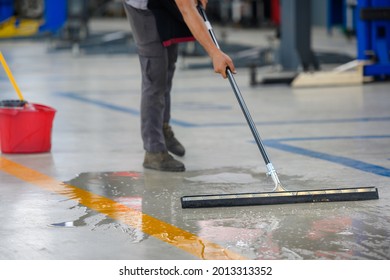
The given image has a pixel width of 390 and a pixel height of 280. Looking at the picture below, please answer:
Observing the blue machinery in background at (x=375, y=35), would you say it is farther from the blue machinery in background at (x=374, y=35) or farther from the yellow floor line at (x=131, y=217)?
the yellow floor line at (x=131, y=217)

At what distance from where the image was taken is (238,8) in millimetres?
29906

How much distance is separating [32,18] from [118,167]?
15619mm

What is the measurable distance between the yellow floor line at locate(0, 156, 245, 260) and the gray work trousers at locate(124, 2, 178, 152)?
0.66 metres

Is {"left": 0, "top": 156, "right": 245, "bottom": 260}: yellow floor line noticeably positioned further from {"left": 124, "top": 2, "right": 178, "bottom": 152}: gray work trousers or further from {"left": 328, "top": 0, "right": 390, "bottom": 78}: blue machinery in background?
{"left": 328, "top": 0, "right": 390, "bottom": 78}: blue machinery in background

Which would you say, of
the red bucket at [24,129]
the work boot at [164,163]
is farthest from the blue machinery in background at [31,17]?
the work boot at [164,163]

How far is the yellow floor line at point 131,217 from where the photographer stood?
3969mm

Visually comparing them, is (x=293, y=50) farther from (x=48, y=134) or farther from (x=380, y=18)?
(x=48, y=134)

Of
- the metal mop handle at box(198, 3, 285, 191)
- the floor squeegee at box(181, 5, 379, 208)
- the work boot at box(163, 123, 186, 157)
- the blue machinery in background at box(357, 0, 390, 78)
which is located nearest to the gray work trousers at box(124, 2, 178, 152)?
the metal mop handle at box(198, 3, 285, 191)

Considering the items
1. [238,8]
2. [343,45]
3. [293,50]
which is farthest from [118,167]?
[238,8]

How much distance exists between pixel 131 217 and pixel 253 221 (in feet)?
1.89

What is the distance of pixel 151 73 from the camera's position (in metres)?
5.84

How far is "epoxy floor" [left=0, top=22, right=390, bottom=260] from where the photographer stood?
4.08 meters

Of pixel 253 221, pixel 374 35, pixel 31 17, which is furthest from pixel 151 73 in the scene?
pixel 31 17

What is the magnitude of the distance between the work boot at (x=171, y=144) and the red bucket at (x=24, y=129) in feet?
2.66
